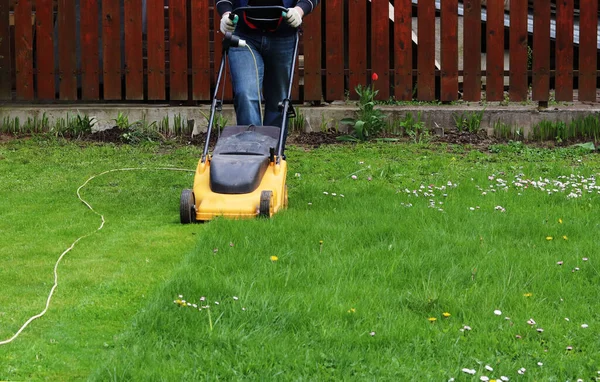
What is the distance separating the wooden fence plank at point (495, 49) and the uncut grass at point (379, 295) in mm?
3596

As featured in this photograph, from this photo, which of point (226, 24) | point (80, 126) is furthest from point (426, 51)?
point (226, 24)

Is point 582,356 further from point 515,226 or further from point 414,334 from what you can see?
point 515,226

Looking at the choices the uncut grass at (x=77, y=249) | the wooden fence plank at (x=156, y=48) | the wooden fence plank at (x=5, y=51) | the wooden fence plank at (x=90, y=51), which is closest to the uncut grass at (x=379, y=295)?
the uncut grass at (x=77, y=249)

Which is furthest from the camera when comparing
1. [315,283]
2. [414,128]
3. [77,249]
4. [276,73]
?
[414,128]

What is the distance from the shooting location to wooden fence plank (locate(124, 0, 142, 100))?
30.7 ft

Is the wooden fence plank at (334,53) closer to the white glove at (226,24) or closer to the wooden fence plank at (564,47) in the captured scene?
the wooden fence plank at (564,47)

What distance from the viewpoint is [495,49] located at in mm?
9258

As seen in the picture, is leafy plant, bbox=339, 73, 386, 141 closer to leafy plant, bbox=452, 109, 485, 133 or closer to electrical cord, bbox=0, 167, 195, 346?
leafy plant, bbox=452, 109, 485, 133

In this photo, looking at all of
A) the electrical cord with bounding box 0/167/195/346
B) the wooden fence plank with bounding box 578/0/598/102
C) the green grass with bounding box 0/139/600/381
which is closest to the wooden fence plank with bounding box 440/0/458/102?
the wooden fence plank with bounding box 578/0/598/102

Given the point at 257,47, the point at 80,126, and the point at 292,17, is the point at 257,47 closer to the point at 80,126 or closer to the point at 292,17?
the point at 292,17

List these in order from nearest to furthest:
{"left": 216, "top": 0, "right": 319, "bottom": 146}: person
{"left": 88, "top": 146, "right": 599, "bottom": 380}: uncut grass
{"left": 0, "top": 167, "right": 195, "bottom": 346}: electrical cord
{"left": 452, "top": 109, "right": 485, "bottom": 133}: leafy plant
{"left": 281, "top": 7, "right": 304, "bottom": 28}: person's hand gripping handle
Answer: {"left": 88, "top": 146, "right": 599, "bottom": 380}: uncut grass, {"left": 0, "top": 167, "right": 195, "bottom": 346}: electrical cord, {"left": 281, "top": 7, "right": 304, "bottom": 28}: person's hand gripping handle, {"left": 216, "top": 0, "right": 319, "bottom": 146}: person, {"left": 452, "top": 109, "right": 485, "bottom": 133}: leafy plant

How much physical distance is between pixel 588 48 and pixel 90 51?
512 centimetres

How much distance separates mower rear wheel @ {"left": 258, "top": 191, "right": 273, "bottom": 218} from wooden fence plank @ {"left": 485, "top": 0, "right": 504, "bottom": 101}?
4703 mm

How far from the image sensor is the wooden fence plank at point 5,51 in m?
9.47
